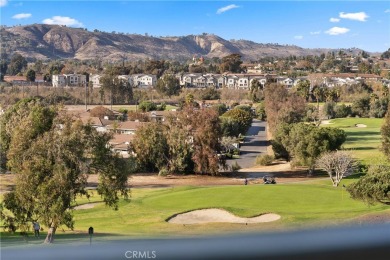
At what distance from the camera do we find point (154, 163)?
18672 millimetres

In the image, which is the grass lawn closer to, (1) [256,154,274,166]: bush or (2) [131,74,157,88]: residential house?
(1) [256,154,274,166]: bush

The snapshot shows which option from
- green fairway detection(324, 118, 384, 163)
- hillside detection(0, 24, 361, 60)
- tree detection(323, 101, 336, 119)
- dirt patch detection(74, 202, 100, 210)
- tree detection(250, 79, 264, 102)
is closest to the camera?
dirt patch detection(74, 202, 100, 210)

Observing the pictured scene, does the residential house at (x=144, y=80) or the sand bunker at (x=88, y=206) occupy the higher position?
the residential house at (x=144, y=80)

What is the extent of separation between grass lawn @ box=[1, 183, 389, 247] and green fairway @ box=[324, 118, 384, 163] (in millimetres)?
6328

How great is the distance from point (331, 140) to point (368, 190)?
11.8 m

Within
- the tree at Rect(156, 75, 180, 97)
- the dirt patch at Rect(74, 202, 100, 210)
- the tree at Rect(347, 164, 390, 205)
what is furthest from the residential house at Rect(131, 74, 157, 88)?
the tree at Rect(347, 164, 390, 205)

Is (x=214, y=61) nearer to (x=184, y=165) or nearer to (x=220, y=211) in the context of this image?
(x=184, y=165)

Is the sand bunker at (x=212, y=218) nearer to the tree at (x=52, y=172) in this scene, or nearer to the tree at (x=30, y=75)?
the tree at (x=52, y=172)

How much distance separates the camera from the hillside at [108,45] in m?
67.4

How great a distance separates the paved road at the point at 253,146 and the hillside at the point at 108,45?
114 feet

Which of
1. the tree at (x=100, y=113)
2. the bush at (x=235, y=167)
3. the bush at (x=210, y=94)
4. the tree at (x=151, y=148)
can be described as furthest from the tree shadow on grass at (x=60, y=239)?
the bush at (x=210, y=94)

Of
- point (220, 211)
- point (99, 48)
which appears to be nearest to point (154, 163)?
point (220, 211)

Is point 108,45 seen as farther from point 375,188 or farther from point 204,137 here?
point 375,188

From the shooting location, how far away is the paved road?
20.9 metres
